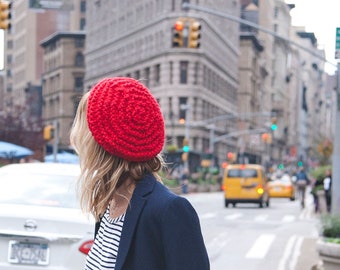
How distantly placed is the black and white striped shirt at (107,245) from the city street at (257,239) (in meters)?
11.4

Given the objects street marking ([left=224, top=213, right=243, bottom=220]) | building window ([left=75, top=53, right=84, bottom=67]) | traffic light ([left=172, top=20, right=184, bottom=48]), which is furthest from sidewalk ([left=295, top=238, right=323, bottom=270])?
building window ([left=75, top=53, right=84, bottom=67])

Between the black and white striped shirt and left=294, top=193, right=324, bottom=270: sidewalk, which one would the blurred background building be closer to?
left=294, top=193, right=324, bottom=270: sidewalk

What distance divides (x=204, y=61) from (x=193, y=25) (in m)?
55.2

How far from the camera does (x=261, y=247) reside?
1839 centimetres

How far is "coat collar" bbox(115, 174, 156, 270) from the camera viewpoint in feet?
9.50

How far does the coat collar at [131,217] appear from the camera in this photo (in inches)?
114

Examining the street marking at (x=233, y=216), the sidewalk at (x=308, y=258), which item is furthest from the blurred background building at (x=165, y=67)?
the sidewalk at (x=308, y=258)

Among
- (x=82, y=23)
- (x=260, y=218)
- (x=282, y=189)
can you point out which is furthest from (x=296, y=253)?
(x=82, y=23)

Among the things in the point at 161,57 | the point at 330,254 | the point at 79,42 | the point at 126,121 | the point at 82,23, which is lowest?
the point at 330,254

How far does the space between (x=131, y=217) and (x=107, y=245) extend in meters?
0.15

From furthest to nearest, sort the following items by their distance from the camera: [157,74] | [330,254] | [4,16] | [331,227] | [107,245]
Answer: [157,74], [4,16], [331,227], [330,254], [107,245]

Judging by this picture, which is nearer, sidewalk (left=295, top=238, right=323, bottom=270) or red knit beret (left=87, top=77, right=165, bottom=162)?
red knit beret (left=87, top=77, right=165, bottom=162)

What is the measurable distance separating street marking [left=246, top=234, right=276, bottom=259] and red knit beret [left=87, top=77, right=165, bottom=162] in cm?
1343

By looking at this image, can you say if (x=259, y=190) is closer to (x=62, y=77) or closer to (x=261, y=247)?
(x=261, y=247)
